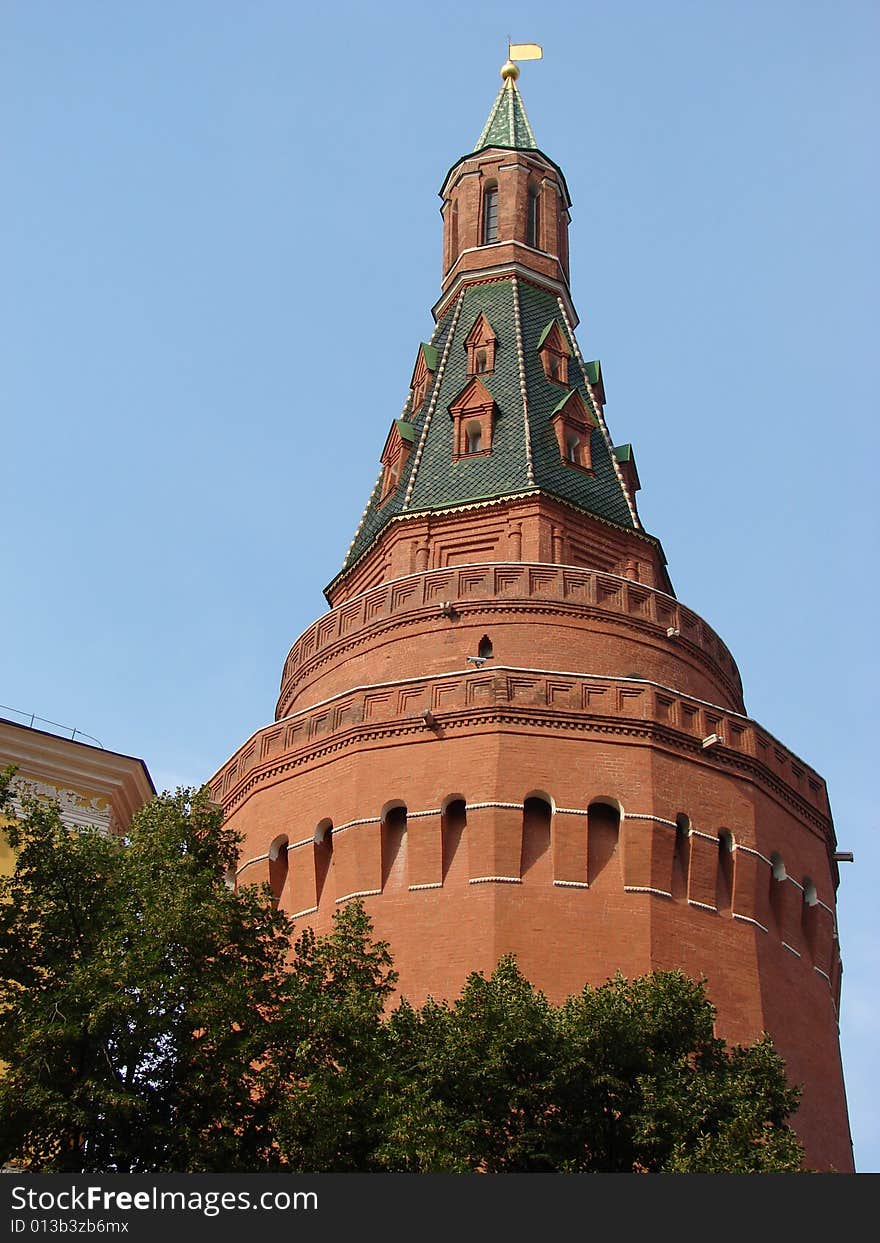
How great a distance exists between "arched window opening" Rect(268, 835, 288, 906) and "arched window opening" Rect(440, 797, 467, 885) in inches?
122

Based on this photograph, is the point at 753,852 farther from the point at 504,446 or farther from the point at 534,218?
the point at 534,218

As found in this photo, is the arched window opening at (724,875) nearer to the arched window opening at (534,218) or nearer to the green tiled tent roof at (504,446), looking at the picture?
the green tiled tent roof at (504,446)

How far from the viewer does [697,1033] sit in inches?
743

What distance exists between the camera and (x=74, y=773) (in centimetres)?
2309

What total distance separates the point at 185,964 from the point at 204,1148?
190 centimetres

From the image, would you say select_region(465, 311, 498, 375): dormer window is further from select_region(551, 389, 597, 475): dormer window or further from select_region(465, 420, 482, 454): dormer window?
select_region(551, 389, 597, 475): dormer window

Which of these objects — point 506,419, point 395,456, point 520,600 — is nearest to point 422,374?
point 395,456

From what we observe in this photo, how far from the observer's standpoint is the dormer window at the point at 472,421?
33.4 metres

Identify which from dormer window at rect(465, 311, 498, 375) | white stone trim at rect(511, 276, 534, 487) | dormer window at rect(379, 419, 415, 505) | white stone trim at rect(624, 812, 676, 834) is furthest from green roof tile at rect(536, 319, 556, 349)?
white stone trim at rect(624, 812, 676, 834)

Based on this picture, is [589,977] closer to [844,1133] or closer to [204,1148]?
[844,1133]

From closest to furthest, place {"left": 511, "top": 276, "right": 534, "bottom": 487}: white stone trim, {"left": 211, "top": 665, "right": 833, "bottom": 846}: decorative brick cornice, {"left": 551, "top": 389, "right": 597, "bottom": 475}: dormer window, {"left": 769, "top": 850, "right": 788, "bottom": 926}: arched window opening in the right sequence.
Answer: {"left": 211, "top": 665, "right": 833, "bottom": 846}: decorative brick cornice
{"left": 769, "top": 850, "right": 788, "bottom": 926}: arched window opening
{"left": 511, "top": 276, "right": 534, "bottom": 487}: white stone trim
{"left": 551, "top": 389, "right": 597, "bottom": 475}: dormer window

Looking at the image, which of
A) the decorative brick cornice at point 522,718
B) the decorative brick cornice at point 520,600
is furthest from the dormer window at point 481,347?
the decorative brick cornice at point 522,718

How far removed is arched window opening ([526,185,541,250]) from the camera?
38625mm

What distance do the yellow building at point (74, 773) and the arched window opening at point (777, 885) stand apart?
1013 cm
